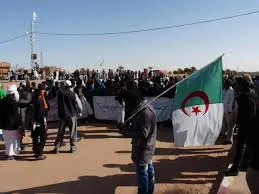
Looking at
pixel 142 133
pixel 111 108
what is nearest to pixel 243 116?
pixel 142 133

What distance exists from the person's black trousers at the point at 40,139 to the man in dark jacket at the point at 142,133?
4.27 meters

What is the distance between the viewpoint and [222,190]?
662cm

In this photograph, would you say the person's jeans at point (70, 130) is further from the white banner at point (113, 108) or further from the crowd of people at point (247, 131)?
the crowd of people at point (247, 131)

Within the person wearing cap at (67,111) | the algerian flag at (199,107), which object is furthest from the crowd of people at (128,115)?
the algerian flag at (199,107)

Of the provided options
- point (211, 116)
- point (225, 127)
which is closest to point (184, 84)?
point (211, 116)

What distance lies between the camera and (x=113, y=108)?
15.6 metres

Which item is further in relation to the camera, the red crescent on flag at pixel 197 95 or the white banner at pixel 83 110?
the white banner at pixel 83 110

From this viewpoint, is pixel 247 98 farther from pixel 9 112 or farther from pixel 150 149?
pixel 9 112

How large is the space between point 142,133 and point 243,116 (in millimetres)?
1546

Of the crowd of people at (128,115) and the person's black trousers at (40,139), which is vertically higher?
the crowd of people at (128,115)

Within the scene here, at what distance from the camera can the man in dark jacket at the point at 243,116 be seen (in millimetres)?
5625

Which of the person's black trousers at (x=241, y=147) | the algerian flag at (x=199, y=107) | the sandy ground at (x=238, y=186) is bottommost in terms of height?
the sandy ground at (x=238, y=186)

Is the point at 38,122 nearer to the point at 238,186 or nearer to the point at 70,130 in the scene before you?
the point at 70,130

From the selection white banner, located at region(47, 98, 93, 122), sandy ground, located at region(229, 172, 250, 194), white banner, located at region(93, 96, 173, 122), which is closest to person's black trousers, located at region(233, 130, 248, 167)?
sandy ground, located at region(229, 172, 250, 194)
